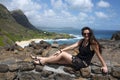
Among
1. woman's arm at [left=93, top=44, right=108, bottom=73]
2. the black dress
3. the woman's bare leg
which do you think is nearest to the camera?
woman's arm at [left=93, top=44, right=108, bottom=73]

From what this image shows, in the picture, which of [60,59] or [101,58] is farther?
[60,59]

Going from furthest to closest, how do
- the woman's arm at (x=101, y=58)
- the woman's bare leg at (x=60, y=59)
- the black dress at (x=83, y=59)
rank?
the woman's bare leg at (x=60, y=59) < the black dress at (x=83, y=59) < the woman's arm at (x=101, y=58)

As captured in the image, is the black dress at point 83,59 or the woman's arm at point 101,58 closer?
the woman's arm at point 101,58

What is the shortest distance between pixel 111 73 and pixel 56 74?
4.74ft

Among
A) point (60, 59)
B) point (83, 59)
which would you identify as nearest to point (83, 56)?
point (83, 59)

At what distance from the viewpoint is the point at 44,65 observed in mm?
7145

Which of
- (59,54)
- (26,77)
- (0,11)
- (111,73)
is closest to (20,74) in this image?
(26,77)

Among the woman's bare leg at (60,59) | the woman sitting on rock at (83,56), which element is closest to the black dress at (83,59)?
the woman sitting on rock at (83,56)

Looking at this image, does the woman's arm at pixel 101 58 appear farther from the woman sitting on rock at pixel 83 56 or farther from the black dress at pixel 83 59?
the black dress at pixel 83 59

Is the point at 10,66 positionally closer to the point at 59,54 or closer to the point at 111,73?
the point at 59,54

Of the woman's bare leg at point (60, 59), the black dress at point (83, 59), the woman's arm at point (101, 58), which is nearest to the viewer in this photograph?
the woman's arm at point (101, 58)

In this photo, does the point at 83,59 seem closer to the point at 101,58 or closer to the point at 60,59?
the point at 101,58

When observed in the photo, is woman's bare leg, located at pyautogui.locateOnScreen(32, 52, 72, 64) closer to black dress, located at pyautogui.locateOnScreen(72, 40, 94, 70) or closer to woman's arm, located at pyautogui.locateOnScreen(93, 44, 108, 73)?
black dress, located at pyautogui.locateOnScreen(72, 40, 94, 70)

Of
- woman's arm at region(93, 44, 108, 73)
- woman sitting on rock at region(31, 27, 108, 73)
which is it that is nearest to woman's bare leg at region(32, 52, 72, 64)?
woman sitting on rock at region(31, 27, 108, 73)
